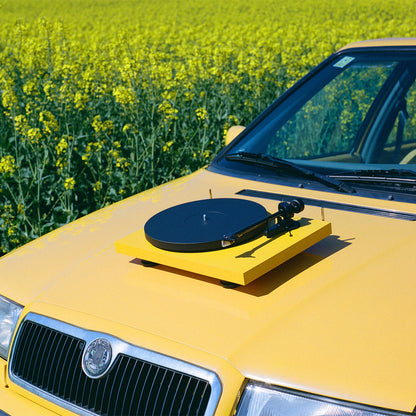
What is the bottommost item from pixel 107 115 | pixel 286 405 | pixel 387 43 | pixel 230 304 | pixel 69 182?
pixel 69 182

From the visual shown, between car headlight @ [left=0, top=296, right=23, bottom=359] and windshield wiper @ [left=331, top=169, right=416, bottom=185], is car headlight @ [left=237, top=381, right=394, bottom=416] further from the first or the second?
windshield wiper @ [left=331, top=169, right=416, bottom=185]

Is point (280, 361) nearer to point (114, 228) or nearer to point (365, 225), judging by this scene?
point (365, 225)

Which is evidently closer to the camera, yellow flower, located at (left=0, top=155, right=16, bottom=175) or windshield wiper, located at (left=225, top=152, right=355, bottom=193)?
windshield wiper, located at (left=225, top=152, right=355, bottom=193)

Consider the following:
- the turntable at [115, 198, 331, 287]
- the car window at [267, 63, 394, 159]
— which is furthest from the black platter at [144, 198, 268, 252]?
the car window at [267, 63, 394, 159]

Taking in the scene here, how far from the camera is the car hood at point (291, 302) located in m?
1.55

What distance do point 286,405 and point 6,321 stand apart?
1.07m

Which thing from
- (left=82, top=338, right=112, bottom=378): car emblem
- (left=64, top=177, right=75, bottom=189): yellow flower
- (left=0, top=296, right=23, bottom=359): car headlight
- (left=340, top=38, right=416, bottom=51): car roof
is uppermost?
(left=340, top=38, right=416, bottom=51): car roof

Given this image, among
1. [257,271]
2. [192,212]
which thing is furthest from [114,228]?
[257,271]

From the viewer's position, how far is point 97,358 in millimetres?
1809

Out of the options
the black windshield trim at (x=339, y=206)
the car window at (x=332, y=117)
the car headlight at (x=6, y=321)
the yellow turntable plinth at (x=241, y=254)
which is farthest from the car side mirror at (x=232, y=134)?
the car headlight at (x=6, y=321)

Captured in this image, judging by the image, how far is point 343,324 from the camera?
1682mm

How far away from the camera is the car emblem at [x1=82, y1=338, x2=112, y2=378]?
70.2 inches

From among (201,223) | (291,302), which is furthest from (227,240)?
(291,302)

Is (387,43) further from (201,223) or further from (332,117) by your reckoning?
(201,223)
